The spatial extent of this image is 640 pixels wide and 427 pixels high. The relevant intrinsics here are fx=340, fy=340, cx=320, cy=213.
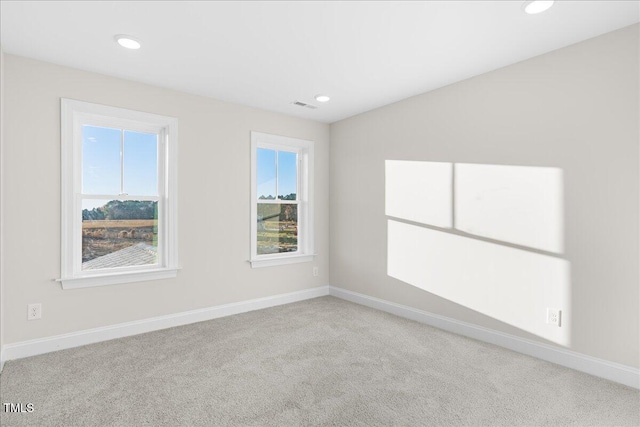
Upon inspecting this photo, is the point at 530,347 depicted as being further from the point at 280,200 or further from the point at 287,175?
the point at 287,175

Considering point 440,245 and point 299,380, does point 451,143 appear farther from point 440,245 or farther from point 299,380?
point 299,380

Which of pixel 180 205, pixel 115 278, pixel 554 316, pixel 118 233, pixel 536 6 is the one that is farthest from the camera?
pixel 180 205

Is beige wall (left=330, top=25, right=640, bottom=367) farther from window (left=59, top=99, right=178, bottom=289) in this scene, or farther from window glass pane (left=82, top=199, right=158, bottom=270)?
window glass pane (left=82, top=199, right=158, bottom=270)

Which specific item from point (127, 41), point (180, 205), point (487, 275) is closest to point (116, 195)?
point (180, 205)

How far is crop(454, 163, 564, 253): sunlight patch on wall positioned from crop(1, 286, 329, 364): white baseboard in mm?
2433

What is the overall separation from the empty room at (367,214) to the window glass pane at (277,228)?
5.9 inches

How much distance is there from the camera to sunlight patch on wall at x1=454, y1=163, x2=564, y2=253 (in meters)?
2.69

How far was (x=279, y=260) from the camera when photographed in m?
4.40

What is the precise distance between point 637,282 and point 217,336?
11.0 feet

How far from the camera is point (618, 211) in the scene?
7.82 feet

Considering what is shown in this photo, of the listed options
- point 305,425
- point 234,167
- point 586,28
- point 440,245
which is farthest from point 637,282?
point 234,167

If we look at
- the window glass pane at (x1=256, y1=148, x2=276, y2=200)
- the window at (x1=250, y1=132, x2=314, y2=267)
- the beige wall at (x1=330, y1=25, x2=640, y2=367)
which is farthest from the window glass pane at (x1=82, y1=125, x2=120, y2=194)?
the beige wall at (x1=330, y1=25, x2=640, y2=367)

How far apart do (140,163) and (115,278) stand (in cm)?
116

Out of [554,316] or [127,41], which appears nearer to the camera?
[127,41]
